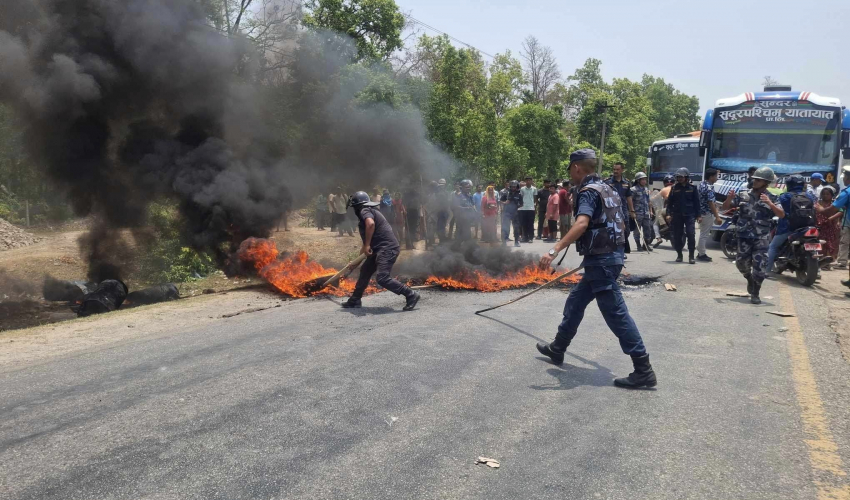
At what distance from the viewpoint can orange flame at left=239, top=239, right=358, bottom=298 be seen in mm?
8641

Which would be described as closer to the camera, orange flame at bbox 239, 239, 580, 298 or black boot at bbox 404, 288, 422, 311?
black boot at bbox 404, 288, 422, 311

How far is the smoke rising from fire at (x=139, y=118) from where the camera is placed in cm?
1063

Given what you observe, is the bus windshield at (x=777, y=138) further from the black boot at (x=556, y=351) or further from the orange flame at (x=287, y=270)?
the black boot at (x=556, y=351)

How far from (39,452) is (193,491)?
1051 mm

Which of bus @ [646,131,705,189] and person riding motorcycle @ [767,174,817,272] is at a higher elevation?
bus @ [646,131,705,189]

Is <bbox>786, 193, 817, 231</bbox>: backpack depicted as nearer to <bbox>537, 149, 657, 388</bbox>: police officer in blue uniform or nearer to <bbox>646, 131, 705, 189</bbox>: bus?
<bbox>537, 149, 657, 388</bbox>: police officer in blue uniform

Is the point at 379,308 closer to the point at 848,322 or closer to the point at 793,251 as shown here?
the point at 848,322

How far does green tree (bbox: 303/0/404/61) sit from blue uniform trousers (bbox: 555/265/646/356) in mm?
17910

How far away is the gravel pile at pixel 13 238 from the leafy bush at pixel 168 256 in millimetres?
7190

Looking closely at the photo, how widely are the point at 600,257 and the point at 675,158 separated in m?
18.5

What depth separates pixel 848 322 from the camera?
689 cm

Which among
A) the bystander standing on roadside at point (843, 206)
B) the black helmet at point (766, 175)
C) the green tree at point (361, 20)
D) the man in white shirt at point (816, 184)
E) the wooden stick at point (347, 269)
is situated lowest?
the wooden stick at point (347, 269)

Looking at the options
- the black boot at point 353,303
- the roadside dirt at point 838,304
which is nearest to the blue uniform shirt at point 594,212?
the roadside dirt at point 838,304

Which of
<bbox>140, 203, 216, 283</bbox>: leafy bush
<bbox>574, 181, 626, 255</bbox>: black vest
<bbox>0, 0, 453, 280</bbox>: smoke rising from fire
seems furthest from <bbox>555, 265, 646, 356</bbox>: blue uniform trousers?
<bbox>140, 203, 216, 283</bbox>: leafy bush
